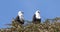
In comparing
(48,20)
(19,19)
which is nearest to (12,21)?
(48,20)

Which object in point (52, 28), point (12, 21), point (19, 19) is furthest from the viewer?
point (19, 19)

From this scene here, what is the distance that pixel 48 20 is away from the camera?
14531 mm

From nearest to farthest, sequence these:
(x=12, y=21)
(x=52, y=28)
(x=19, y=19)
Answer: (x=52, y=28)
(x=12, y=21)
(x=19, y=19)

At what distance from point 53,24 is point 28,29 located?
3.86ft

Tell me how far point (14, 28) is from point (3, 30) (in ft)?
1.93

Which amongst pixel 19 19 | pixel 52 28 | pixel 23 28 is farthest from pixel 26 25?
pixel 19 19

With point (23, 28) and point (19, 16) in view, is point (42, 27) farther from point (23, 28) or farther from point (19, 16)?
point (19, 16)

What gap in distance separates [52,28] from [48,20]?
50.5 inches

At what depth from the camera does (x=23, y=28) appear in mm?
13836

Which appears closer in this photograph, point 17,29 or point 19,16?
point 17,29

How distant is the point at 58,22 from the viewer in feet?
46.1

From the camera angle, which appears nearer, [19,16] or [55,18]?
[55,18]

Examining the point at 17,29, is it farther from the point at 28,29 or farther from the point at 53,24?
the point at 53,24

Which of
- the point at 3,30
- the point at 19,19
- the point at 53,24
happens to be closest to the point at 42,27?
the point at 53,24
